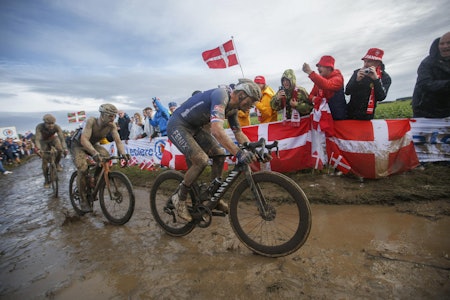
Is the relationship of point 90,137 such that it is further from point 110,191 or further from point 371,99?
point 371,99

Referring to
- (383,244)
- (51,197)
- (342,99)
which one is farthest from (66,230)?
(342,99)

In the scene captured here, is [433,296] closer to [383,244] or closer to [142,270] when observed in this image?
[383,244]

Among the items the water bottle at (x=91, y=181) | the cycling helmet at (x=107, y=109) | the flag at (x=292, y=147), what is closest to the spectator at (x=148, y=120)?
the water bottle at (x=91, y=181)

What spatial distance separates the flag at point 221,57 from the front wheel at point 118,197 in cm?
543

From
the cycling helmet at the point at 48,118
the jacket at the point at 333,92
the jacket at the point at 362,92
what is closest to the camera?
the jacket at the point at 362,92

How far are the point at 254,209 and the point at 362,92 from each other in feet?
10.8

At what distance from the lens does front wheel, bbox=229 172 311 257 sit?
2539 mm

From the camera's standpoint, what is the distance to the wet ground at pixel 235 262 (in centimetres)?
217

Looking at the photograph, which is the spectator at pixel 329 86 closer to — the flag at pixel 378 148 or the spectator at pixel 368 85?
the spectator at pixel 368 85

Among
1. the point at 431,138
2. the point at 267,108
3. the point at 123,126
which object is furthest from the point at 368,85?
the point at 123,126

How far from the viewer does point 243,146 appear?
281cm

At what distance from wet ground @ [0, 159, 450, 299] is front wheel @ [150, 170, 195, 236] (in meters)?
0.15

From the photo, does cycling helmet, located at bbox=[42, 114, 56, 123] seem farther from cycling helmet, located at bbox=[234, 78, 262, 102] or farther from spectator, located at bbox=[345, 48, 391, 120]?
spectator, located at bbox=[345, 48, 391, 120]

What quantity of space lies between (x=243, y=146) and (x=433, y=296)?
2172 mm
